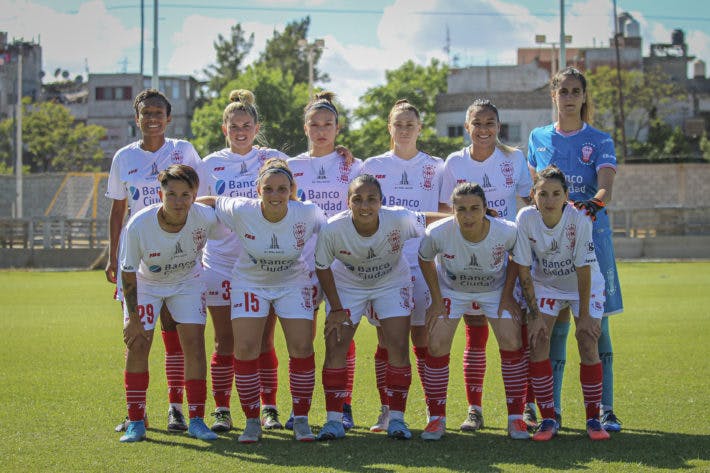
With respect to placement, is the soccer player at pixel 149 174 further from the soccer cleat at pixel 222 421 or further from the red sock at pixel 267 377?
the red sock at pixel 267 377

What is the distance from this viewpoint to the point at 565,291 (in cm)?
694

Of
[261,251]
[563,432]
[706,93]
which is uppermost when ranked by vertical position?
[706,93]

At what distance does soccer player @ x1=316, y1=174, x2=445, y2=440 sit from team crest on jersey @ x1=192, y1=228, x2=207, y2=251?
0.83m

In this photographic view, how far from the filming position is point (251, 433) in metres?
6.63

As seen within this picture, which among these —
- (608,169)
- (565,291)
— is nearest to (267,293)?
(565,291)

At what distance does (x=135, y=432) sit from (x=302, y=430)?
1.15 meters

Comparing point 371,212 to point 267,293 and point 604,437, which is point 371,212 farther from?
point 604,437

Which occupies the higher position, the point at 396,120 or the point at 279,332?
the point at 396,120

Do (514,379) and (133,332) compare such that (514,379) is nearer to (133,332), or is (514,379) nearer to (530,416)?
(530,416)

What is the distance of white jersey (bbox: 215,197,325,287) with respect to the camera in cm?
682

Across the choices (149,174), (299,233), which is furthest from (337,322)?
(149,174)

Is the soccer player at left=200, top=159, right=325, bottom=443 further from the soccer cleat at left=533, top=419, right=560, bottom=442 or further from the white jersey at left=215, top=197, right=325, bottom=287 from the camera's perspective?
the soccer cleat at left=533, top=419, right=560, bottom=442

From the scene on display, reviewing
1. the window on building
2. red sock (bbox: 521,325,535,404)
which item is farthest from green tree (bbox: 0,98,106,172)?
red sock (bbox: 521,325,535,404)

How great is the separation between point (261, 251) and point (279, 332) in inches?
291
